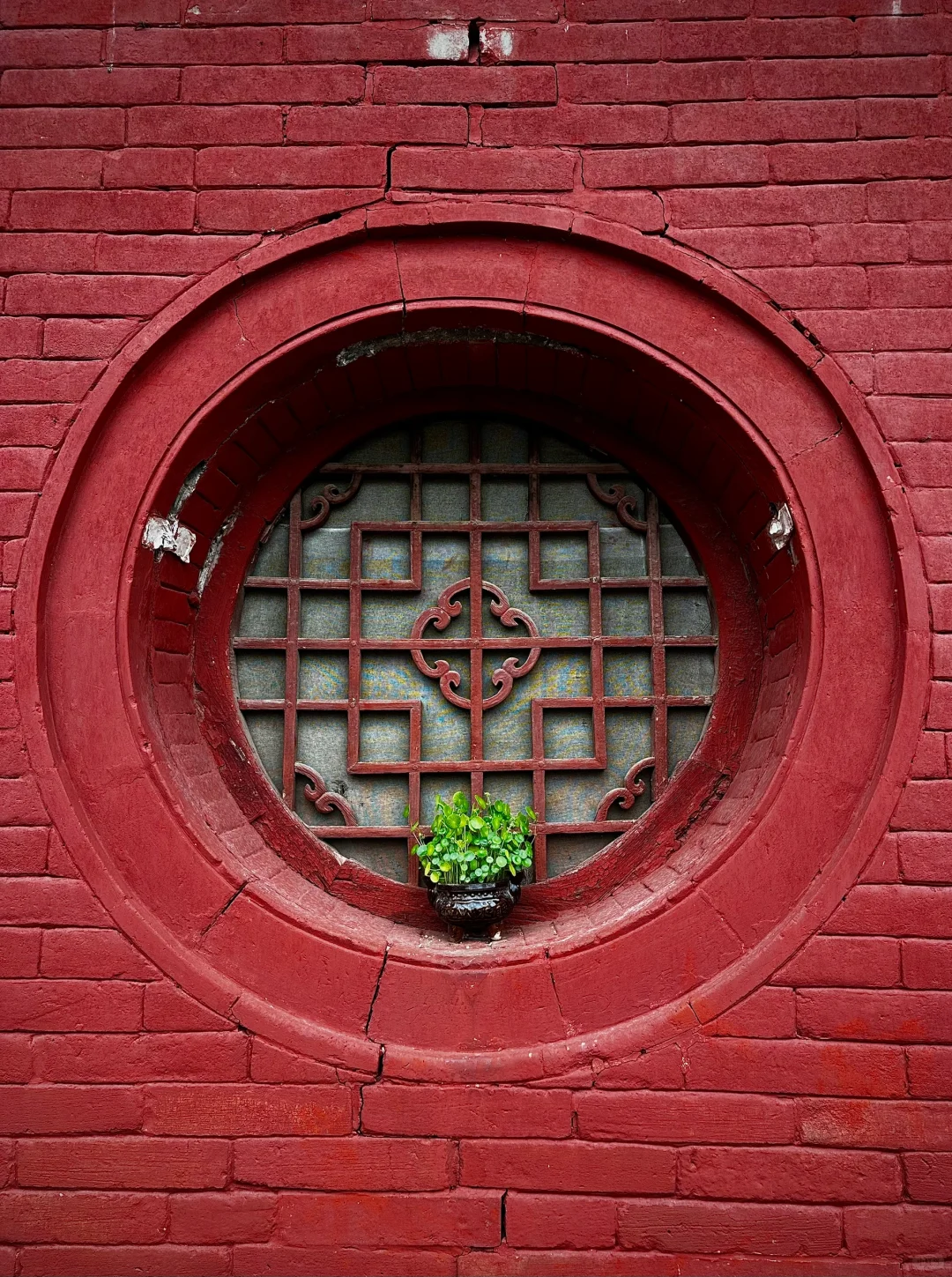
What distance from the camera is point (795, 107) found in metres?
2.38

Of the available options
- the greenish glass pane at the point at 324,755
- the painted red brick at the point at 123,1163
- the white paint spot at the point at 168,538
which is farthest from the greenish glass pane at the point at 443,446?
the painted red brick at the point at 123,1163

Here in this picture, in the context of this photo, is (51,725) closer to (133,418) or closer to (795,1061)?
(133,418)

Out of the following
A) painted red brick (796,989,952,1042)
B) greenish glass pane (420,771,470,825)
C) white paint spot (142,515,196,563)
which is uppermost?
white paint spot (142,515,196,563)

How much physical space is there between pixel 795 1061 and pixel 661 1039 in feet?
1.10

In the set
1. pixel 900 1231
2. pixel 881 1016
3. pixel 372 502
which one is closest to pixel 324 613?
pixel 372 502

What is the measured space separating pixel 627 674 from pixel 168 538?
147 cm

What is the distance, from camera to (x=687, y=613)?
2707mm

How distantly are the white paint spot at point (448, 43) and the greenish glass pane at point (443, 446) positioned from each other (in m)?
1.05

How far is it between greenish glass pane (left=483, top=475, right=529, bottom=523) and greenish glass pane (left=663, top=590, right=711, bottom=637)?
557 mm

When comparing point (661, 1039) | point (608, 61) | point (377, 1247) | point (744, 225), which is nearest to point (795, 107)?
point (744, 225)

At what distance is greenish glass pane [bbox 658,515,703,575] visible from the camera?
272 cm

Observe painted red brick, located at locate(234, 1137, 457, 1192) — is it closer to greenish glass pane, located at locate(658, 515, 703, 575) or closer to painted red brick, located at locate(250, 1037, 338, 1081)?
painted red brick, located at locate(250, 1037, 338, 1081)

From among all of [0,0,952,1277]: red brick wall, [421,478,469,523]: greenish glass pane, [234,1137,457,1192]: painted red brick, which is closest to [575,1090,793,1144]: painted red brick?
[0,0,952,1277]: red brick wall

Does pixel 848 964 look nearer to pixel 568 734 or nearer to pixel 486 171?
pixel 568 734
